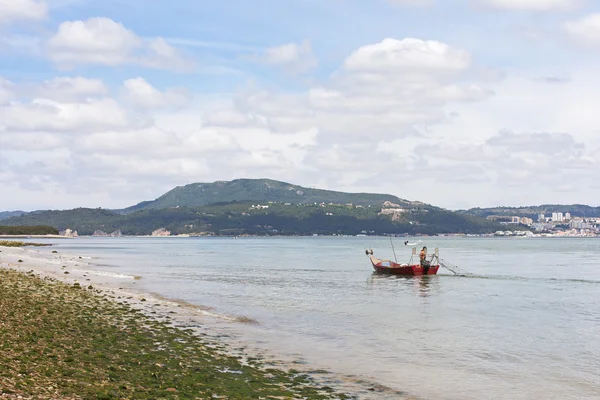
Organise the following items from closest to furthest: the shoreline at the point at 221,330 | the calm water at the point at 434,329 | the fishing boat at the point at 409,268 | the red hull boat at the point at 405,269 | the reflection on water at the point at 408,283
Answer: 1. the shoreline at the point at 221,330
2. the calm water at the point at 434,329
3. the reflection on water at the point at 408,283
4. the fishing boat at the point at 409,268
5. the red hull boat at the point at 405,269

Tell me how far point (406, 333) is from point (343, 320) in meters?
5.99

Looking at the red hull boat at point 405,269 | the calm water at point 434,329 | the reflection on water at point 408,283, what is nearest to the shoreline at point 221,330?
the calm water at point 434,329

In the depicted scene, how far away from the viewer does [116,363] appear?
69.5ft

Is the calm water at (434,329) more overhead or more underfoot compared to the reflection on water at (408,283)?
more overhead

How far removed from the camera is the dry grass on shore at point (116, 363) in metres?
17.0

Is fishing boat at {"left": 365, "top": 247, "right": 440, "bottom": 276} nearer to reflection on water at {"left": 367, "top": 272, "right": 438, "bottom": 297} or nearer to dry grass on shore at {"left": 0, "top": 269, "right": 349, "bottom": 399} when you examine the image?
reflection on water at {"left": 367, "top": 272, "right": 438, "bottom": 297}

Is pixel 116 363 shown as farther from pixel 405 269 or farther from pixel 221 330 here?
pixel 405 269

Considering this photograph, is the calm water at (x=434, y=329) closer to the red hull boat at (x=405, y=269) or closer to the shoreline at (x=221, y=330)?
the shoreline at (x=221, y=330)

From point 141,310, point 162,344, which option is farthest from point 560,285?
point 162,344

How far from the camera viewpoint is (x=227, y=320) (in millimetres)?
38156

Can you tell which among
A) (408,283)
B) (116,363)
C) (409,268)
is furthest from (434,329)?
(409,268)

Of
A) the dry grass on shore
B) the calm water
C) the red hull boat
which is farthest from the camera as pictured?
the red hull boat

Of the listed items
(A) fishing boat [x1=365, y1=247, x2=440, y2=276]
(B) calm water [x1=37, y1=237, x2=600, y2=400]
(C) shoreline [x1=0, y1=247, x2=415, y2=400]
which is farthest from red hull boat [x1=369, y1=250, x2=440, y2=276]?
(C) shoreline [x1=0, y1=247, x2=415, y2=400]

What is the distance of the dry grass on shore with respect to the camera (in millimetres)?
17016
